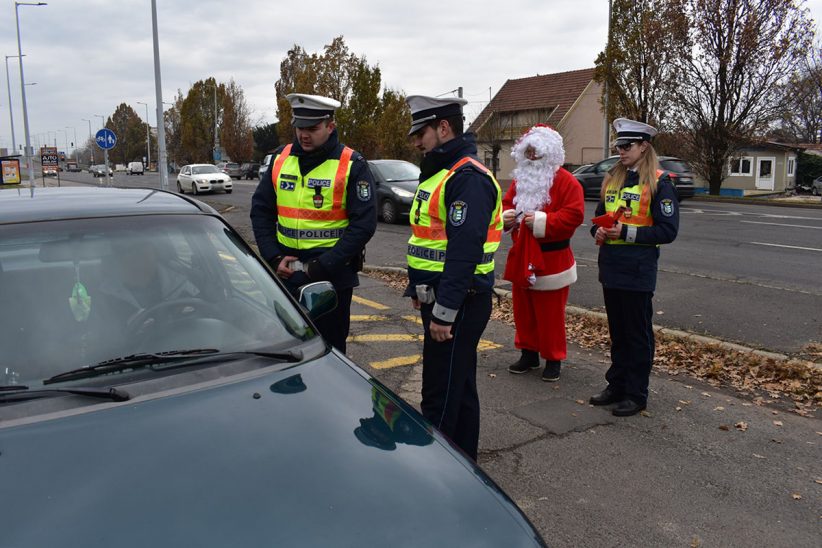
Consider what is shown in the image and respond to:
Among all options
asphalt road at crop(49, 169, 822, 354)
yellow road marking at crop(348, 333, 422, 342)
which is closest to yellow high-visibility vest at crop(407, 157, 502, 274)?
yellow road marking at crop(348, 333, 422, 342)

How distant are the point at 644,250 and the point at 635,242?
0.11 metres

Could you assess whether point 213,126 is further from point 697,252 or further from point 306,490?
point 306,490

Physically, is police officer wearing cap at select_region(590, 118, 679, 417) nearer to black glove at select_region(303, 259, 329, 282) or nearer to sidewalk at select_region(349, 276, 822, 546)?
sidewalk at select_region(349, 276, 822, 546)

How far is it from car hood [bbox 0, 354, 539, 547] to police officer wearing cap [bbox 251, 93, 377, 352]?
1.90m

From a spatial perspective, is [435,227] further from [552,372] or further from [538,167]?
[552,372]

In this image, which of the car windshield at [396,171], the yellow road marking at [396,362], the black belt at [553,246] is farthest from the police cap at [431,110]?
the car windshield at [396,171]

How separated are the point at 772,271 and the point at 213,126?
7104 cm

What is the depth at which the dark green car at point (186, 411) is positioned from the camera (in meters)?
1.68

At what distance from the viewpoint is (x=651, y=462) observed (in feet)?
13.3

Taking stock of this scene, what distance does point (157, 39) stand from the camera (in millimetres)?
23500

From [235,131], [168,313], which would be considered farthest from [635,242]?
[235,131]

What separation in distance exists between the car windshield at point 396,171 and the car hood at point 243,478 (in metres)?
15.7

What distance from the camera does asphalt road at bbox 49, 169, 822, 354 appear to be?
274 inches

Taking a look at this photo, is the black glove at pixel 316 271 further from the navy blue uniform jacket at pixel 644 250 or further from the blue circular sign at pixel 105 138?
the blue circular sign at pixel 105 138
